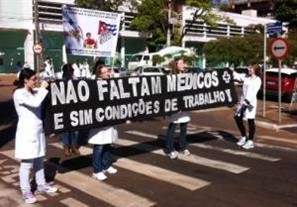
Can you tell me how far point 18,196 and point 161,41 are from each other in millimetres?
50722

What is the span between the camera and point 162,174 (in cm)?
962

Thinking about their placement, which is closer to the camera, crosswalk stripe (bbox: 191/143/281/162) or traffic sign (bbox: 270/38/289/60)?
crosswalk stripe (bbox: 191/143/281/162)

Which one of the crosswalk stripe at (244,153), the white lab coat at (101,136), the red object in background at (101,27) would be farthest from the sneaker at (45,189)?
the red object in background at (101,27)

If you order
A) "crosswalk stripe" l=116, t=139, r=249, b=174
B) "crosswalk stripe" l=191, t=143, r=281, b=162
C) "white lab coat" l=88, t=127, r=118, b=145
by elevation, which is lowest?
"crosswalk stripe" l=191, t=143, r=281, b=162

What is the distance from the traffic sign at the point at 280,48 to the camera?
1806 centimetres

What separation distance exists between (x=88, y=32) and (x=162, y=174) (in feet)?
19.9

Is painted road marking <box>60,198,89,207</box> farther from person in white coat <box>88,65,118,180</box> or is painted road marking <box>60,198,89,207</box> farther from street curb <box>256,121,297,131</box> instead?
street curb <box>256,121,297,131</box>

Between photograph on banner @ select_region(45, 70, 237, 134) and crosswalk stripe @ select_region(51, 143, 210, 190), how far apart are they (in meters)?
0.84

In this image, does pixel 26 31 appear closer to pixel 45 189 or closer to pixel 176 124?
pixel 176 124

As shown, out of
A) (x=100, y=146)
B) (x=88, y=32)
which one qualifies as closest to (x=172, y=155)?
(x=100, y=146)

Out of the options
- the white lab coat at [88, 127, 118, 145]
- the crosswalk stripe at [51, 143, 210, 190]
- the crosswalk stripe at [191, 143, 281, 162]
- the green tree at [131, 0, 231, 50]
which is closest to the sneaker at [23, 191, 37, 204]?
the white lab coat at [88, 127, 118, 145]

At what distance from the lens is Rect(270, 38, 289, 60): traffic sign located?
711 inches

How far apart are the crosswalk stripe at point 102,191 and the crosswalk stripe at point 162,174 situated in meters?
0.92

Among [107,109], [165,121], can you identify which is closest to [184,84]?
[107,109]
